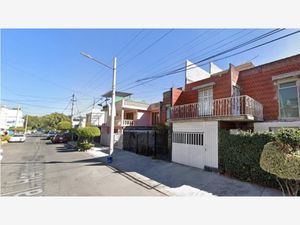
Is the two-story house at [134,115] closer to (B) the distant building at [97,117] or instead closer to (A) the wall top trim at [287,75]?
(B) the distant building at [97,117]

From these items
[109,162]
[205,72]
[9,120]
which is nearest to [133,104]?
[205,72]

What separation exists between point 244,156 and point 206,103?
4.04 meters

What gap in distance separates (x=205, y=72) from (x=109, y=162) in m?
11.3

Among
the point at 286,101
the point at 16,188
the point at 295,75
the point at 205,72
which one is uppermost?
the point at 205,72

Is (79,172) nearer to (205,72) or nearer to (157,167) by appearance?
(157,167)

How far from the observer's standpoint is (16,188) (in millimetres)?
6812

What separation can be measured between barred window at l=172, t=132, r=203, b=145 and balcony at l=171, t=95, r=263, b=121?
101 cm

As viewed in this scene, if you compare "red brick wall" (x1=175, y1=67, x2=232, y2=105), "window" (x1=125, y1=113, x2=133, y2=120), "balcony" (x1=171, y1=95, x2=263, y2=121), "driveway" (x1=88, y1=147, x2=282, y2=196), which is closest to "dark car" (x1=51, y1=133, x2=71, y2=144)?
"window" (x1=125, y1=113, x2=133, y2=120)

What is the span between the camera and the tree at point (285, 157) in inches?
186

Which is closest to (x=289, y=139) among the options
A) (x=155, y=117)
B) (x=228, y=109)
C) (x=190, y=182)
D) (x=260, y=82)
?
(x=190, y=182)

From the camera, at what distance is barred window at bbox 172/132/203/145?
9.96 meters

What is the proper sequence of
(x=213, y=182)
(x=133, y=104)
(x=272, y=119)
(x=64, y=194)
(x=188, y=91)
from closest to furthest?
(x=64, y=194) < (x=213, y=182) < (x=272, y=119) < (x=188, y=91) < (x=133, y=104)

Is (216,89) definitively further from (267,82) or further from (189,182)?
(189,182)

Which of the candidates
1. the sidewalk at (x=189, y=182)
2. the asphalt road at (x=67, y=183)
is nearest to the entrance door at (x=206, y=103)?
the sidewalk at (x=189, y=182)
